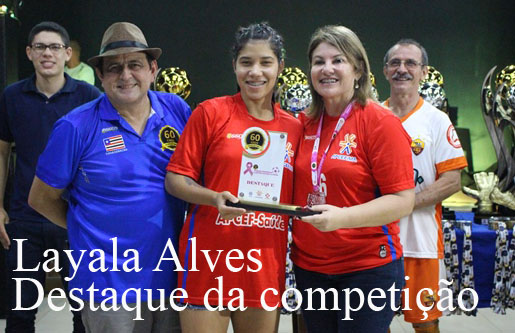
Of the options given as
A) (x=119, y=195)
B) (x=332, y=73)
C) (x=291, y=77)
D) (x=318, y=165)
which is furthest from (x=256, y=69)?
(x=291, y=77)

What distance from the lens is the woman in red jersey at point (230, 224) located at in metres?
2.14

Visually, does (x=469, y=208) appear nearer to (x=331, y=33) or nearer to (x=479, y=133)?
(x=479, y=133)

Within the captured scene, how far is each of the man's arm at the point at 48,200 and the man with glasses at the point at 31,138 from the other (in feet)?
2.77

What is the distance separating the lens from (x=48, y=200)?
2365mm

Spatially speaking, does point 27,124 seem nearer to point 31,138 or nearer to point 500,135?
point 31,138

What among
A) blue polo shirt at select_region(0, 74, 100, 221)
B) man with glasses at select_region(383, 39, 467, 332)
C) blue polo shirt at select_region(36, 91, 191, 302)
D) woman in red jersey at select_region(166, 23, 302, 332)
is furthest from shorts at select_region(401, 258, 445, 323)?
blue polo shirt at select_region(0, 74, 100, 221)

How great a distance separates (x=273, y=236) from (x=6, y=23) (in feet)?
11.0

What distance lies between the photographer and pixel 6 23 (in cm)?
467

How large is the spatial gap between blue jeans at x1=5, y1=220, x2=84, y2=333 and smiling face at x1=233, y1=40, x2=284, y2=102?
151 centimetres

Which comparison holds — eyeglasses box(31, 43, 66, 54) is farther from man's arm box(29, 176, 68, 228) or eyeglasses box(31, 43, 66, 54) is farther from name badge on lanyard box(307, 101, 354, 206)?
name badge on lanyard box(307, 101, 354, 206)

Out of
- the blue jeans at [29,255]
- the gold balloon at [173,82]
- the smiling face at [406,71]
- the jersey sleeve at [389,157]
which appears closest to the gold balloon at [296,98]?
the gold balloon at [173,82]

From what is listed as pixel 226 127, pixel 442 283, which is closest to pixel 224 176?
pixel 226 127

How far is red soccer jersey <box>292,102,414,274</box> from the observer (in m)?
2.04

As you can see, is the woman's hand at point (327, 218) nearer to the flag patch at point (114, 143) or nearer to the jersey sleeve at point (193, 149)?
the jersey sleeve at point (193, 149)
